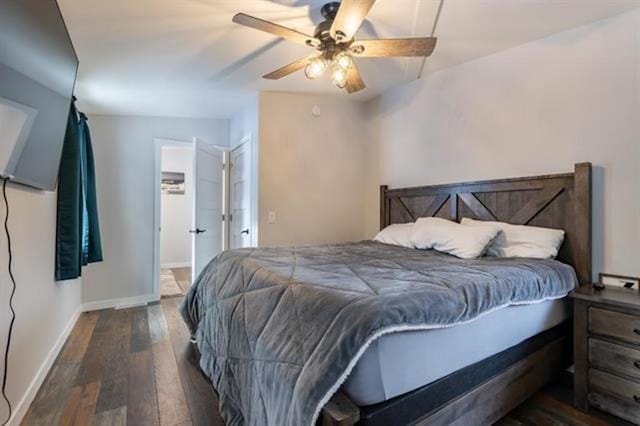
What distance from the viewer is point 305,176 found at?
3.79 m

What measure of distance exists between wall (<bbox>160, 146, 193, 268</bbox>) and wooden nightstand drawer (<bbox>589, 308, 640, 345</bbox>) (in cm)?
670

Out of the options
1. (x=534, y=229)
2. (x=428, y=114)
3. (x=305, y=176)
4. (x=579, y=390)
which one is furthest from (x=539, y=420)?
(x=305, y=176)

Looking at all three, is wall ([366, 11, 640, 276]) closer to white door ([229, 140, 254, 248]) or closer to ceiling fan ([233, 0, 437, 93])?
ceiling fan ([233, 0, 437, 93])

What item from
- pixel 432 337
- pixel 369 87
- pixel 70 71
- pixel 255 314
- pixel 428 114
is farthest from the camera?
pixel 369 87

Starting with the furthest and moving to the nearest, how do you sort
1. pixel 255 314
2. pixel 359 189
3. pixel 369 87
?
1. pixel 359 189
2. pixel 369 87
3. pixel 255 314

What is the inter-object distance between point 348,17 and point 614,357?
7.48 feet

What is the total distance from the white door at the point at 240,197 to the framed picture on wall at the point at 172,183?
294cm

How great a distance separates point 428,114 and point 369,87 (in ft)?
2.38

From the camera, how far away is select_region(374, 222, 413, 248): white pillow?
9.76ft

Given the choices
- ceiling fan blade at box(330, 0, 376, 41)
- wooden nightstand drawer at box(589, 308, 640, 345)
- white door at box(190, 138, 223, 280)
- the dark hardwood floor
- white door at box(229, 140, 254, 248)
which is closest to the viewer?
ceiling fan blade at box(330, 0, 376, 41)

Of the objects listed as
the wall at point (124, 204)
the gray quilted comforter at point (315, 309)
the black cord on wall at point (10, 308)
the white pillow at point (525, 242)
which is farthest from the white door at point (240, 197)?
the white pillow at point (525, 242)

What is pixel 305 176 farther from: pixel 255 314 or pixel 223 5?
pixel 255 314

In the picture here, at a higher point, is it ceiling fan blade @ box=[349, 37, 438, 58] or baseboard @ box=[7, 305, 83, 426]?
ceiling fan blade @ box=[349, 37, 438, 58]

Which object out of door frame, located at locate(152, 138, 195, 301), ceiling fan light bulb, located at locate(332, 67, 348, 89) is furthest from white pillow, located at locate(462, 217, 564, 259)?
door frame, located at locate(152, 138, 195, 301)
